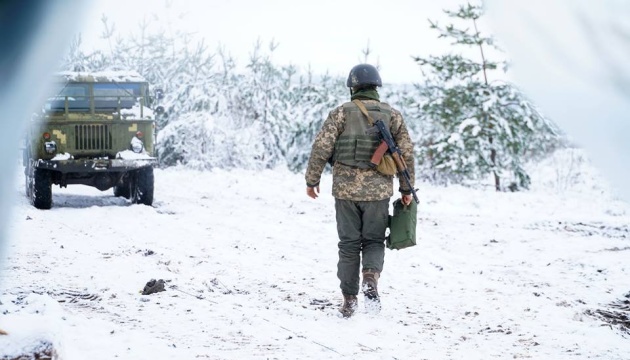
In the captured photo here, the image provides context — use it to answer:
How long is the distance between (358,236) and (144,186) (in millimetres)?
6013

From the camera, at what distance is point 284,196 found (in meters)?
12.2

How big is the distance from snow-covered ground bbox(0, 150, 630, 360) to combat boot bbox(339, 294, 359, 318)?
0.07 meters

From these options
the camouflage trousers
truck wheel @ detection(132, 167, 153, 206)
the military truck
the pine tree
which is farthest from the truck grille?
the pine tree

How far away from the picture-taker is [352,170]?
4.48 m

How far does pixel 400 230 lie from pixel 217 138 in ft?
54.3

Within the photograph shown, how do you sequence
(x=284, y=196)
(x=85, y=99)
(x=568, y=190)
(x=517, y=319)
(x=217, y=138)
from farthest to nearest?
(x=217, y=138)
(x=568, y=190)
(x=284, y=196)
(x=85, y=99)
(x=517, y=319)

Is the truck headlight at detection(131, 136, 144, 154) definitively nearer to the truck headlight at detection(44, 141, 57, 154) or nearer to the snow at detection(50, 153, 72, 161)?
the snow at detection(50, 153, 72, 161)

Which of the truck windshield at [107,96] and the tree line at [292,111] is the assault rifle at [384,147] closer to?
the truck windshield at [107,96]

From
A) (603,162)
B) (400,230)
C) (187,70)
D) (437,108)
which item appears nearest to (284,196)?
(437,108)

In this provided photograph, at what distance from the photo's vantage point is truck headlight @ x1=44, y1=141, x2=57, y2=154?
9148mm

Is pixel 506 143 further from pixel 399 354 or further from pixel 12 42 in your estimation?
pixel 12 42

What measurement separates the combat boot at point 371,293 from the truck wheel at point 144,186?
606 centimetres

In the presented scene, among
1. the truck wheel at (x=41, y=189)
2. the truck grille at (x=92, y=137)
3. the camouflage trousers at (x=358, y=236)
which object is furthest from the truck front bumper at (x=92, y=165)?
the camouflage trousers at (x=358, y=236)

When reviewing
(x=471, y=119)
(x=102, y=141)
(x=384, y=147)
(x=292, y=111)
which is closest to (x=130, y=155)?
(x=102, y=141)
